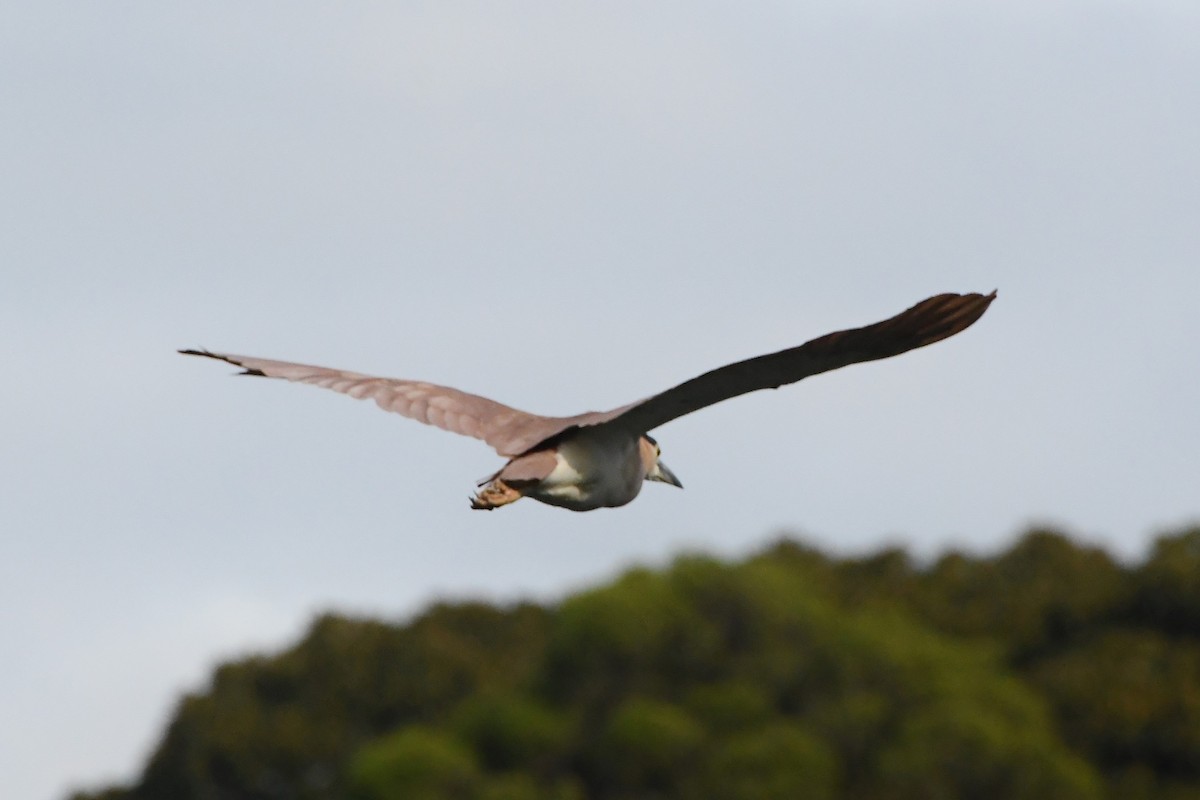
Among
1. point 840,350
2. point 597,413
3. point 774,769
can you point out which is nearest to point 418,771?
point 774,769

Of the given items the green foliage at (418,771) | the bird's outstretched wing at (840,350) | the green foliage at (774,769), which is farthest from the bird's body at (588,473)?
the green foliage at (418,771)

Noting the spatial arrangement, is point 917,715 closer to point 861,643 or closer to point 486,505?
point 861,643

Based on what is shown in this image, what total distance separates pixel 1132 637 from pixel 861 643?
16.1 feet

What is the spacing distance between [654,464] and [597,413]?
1.37 metres

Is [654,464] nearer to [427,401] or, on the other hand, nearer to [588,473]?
[588,473]

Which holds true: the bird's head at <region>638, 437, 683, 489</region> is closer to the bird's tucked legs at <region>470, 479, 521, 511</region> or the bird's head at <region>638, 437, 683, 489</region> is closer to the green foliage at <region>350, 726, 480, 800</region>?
the bird's tucked legs at <region>470, 479, 521, 511</region>

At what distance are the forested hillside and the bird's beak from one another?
86.7 feet

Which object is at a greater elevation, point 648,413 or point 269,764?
point 648,413

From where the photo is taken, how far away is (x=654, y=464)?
45.1ft

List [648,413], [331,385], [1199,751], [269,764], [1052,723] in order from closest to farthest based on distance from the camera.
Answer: [648,413] < [331,385] < [1199,751] < [1052,723] < [269,764]

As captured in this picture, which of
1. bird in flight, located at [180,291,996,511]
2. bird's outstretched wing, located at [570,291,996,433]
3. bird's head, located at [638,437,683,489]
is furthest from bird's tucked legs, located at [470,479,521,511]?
bird's head, located at [638,437,683,489]

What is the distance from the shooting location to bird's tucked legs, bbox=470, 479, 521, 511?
12.0m

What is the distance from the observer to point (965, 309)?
11.4m

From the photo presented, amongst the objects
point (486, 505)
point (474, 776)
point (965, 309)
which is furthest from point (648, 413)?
point (474, 776)
